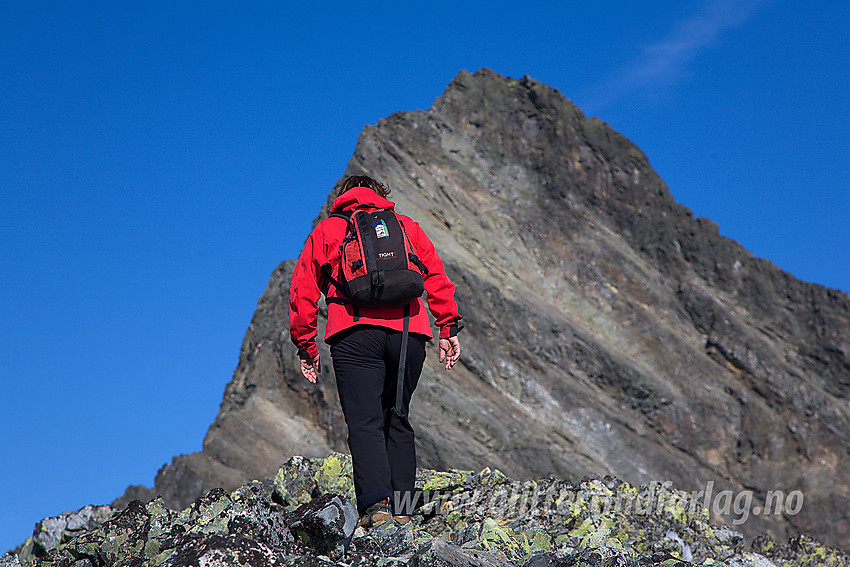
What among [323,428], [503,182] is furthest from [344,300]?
[503,182]

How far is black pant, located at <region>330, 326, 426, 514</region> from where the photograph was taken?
6.07 meters

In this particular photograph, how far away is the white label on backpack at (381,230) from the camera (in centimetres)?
612

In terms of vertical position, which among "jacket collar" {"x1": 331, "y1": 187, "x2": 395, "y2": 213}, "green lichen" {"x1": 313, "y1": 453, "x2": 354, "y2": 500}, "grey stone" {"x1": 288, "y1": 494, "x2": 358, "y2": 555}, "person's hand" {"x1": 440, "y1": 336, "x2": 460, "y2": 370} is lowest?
"grey stone" {"x1": 288, "y1": 494, "x2": 358, "y2": 555}

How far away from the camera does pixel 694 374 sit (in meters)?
33.6

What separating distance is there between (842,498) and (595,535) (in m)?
28.0

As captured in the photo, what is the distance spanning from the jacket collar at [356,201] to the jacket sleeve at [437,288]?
13.0 inches

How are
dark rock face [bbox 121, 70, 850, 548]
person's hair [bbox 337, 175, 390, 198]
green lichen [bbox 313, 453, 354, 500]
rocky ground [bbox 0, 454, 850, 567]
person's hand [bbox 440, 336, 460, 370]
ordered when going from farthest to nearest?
1. dark rock face [bbox 121, 70, 850, 548]
2. green lichen [bbox 313, 453, 354, 500]
3. person's hand [bbox 440, 336, 460, 370]
4. person's hair [bbox 337, 175, 390, 198]
5. rocky ground [bbox 0, 454, 850, 567]

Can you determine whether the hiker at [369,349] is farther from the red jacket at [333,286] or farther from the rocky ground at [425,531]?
the rocky ground at [425,531]

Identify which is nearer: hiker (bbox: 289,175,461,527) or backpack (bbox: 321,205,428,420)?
backpack (bbox: 321,205,428,420)

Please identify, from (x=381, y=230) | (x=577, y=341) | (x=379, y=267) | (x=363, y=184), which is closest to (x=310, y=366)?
(x=379, y=267)

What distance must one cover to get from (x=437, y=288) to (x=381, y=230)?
0.78 m

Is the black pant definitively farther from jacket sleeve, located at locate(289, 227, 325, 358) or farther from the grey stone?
the grey stone

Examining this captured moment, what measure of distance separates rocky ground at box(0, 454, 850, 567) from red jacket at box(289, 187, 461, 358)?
1243 millimetres

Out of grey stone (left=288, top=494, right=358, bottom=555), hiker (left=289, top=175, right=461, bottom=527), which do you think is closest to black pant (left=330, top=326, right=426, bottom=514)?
hiker (left=289, top=175, right=461, bottom=527)
